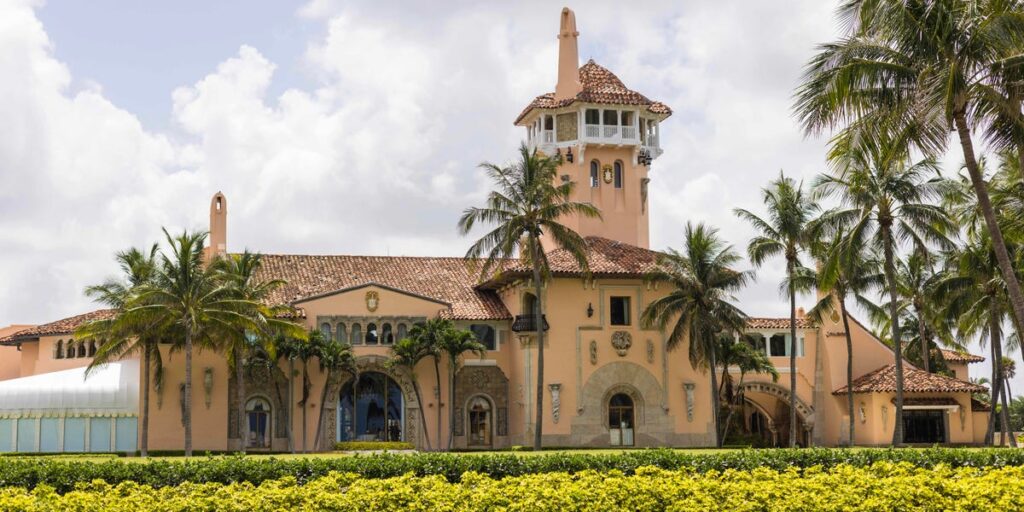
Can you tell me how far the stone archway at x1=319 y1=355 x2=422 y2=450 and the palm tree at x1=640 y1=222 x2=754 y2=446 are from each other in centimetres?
1058

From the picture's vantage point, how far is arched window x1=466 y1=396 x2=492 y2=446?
53156 mm

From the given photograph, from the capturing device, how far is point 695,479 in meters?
21.2

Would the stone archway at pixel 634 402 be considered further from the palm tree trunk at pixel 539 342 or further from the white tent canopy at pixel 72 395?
the white tent canopy at pixel 72 395

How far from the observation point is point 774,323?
5869cm

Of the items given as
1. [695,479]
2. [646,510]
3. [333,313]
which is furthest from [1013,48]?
[333,313]

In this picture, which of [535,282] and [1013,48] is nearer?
[1013,48]

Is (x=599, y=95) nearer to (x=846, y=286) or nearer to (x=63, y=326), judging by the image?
(x=846, y=286)

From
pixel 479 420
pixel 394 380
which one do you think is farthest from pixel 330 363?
pixel 479 420

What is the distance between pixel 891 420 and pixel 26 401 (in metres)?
37.7

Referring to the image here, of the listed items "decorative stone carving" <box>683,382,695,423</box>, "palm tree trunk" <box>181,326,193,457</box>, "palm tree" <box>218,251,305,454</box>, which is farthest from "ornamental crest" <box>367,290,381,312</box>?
"decorative stone carving" <box>683,382,695,423</box>

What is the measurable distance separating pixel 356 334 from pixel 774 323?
20674mm

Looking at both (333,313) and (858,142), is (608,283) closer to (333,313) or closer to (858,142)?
(333,313)

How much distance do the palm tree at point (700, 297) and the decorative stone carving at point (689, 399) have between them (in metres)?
1.51

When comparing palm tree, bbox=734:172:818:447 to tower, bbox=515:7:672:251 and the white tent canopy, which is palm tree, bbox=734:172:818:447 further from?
the white tent canopy
